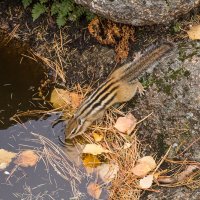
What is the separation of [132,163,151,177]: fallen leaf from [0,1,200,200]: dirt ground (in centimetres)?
20

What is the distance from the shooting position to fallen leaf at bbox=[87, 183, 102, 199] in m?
5.46

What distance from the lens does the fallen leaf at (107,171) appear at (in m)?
5.51

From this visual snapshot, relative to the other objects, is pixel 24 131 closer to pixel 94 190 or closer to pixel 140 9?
pixel 94 190

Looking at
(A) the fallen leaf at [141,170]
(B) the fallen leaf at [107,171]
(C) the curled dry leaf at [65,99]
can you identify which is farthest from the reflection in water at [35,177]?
(A) the fallen leaf at [141,170]

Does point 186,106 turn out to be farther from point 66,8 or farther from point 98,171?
point 66,8

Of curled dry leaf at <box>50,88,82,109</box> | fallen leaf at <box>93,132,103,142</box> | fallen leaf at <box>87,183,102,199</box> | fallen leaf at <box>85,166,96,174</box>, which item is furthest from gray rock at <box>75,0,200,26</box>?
fallen leaf at <box>87,183,102,199</box>

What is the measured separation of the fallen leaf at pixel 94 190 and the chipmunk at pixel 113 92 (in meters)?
0.54

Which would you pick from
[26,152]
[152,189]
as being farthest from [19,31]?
[152,189]

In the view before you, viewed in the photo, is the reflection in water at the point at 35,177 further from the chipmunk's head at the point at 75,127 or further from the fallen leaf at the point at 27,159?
the chipmunk's head at the point at 75,127

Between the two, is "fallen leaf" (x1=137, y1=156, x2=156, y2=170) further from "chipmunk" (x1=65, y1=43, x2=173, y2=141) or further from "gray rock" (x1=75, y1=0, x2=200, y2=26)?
"gray rock" (x1=75, y1=0, x2=200, y2=26)

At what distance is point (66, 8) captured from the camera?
20.0ft

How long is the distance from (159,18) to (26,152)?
1890mm

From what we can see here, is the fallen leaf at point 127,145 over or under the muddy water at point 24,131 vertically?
under

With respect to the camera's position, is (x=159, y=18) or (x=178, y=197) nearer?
(x=178, y=197)
